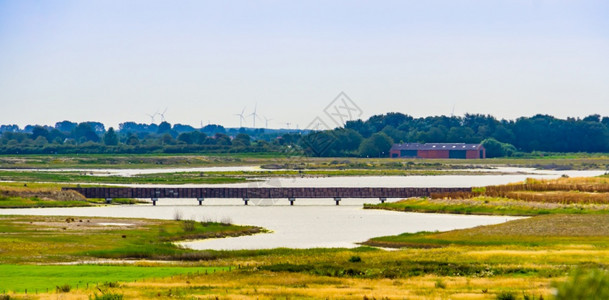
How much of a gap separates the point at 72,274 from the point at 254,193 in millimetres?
73049

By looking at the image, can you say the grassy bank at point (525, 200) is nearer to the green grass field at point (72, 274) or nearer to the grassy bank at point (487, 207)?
the grassy bank at point (487, 207)

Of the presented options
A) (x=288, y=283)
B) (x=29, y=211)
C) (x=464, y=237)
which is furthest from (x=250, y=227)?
(x=288, y=283)

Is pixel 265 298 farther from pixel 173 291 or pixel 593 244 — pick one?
pixel 593 244

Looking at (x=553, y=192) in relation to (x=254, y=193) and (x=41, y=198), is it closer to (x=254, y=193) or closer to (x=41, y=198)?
(x=254, y=193)

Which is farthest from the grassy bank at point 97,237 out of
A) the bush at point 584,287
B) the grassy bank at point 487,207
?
the bush at point 584,287

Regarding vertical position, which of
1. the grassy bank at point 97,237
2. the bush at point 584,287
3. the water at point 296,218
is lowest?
the water at point 296,218

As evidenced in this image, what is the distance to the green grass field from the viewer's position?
43469 millimetres

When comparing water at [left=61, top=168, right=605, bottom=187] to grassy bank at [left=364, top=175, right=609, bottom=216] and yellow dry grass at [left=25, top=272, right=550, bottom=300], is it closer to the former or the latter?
grassy bank at [left=364, top=175, right=609, bottom=216]

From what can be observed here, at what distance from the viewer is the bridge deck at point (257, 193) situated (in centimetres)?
11750

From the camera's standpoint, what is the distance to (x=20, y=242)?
64.8m

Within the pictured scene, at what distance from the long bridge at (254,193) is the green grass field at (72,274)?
65.4m

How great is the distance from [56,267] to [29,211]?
159 ft

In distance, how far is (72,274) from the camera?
4769 cm

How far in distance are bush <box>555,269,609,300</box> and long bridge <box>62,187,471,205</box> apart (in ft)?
312
